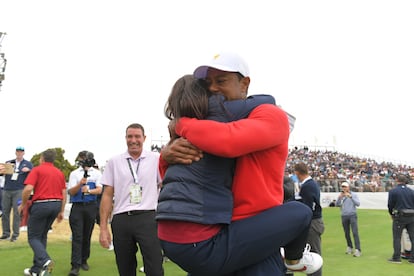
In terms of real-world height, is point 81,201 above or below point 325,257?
above

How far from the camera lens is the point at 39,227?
6.88 m

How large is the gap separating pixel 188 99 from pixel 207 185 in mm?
Answer: 436

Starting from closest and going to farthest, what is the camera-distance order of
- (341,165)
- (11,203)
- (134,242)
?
(134,242) < (11,203) < (341,165)

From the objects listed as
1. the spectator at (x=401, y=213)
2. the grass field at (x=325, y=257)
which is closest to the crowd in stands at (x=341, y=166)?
the grass field at (x=325, y=257)

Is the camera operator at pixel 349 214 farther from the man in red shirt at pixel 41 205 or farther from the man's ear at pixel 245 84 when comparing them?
the man's ear at pixel 245 84

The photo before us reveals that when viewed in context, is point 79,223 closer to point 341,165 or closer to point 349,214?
point 349,214

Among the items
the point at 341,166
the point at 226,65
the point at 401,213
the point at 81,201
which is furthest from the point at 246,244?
the point at 341,166

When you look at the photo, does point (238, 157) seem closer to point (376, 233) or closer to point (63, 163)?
point (376, 233)

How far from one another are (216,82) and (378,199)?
23.6 m

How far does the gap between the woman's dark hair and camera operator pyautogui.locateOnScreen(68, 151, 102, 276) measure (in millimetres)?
5578

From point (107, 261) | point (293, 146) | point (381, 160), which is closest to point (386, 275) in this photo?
point (107, 261)

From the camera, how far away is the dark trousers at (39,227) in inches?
264

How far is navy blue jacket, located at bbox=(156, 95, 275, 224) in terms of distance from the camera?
78.2 inches

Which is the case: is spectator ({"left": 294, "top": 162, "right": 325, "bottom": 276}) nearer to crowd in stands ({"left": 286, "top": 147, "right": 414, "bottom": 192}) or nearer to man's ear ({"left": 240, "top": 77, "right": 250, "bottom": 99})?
man's ear ({"left": 240, "top": 77, "right": 250, "bottom": 99})
